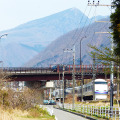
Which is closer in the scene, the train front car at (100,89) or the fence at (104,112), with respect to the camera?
the fence at (104,112)

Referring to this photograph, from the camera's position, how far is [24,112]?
4341 centimetres

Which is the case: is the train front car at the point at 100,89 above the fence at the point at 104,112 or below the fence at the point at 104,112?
above

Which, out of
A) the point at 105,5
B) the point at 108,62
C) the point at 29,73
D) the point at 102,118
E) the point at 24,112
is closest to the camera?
the point at 108,62

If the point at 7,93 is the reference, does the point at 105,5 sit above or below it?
above

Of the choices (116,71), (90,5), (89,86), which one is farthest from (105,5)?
(89,86)

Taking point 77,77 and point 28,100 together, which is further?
point 77,77

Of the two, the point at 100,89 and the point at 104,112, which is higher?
the point at 100,89

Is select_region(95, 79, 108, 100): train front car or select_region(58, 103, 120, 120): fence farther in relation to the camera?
select_region(95, 79, 108, 100): train front car

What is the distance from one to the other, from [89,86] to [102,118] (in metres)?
52.0

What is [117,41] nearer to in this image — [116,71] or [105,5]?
[116,71]

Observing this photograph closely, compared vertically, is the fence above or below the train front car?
below

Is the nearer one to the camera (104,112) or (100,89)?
(104,112)

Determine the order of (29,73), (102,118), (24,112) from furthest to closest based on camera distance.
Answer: (29,73) → (24,112) → (102,118)

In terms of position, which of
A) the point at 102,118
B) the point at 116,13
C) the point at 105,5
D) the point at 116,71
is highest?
the point at 105,5
